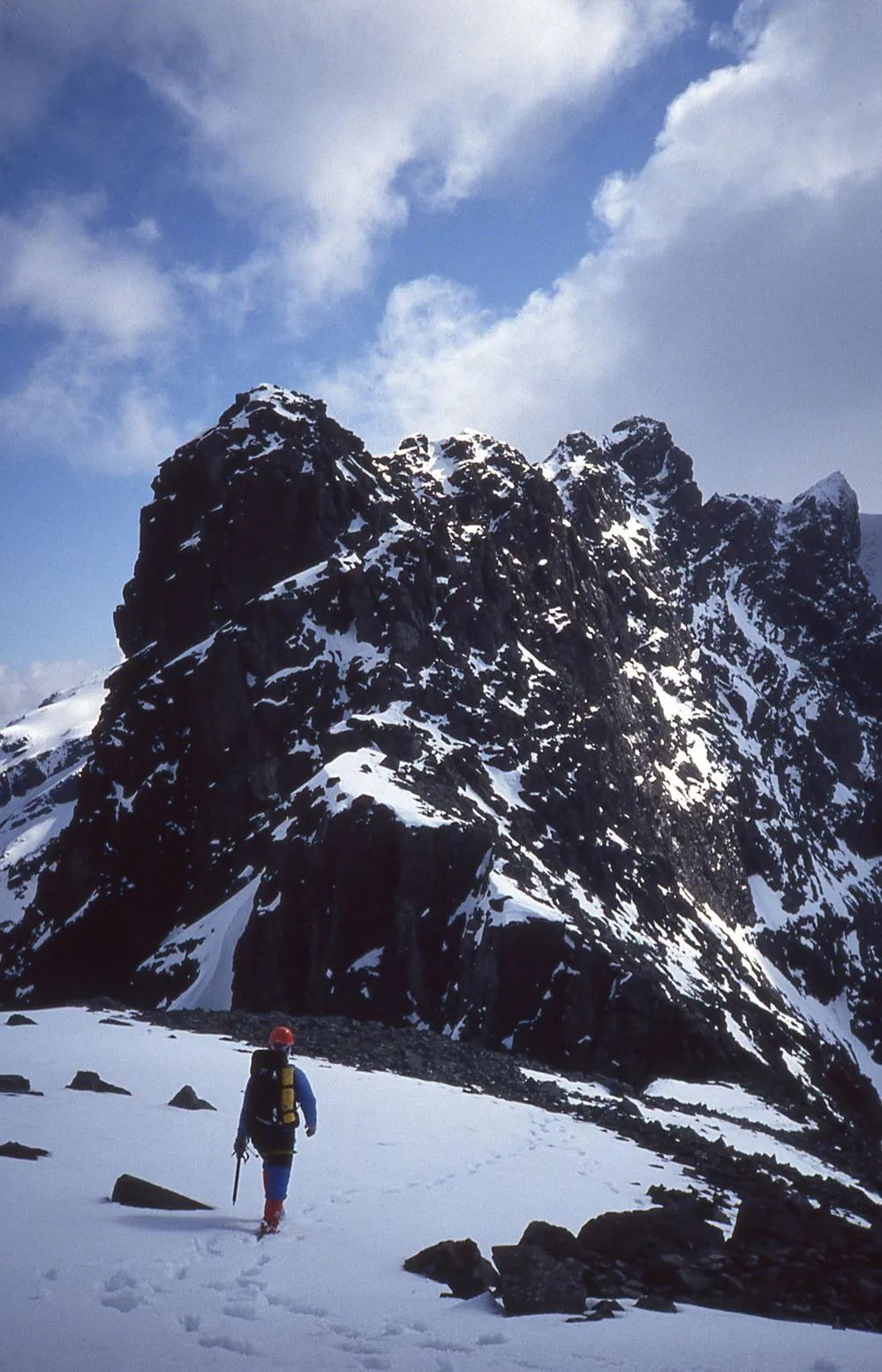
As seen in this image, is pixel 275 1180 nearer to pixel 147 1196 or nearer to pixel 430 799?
pixel 147 1196

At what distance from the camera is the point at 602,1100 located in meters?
26.5

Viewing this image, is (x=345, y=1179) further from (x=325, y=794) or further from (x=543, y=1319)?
(x=325, y=794)

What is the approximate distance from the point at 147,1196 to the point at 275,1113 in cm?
153

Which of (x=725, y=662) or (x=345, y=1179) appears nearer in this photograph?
(x=345, y=1179)

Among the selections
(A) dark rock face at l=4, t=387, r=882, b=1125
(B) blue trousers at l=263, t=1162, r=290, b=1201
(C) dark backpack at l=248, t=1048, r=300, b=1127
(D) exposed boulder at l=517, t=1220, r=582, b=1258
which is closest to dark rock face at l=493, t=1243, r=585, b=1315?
(D) exposed boulder at l=517, t=1220, r=582, b=1258

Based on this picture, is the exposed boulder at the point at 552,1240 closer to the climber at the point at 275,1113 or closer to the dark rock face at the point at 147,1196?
the climber at the point at 275,1113

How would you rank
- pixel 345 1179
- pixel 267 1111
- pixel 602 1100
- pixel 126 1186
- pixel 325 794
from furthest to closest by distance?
pixel 325 794, pixel 602 1100, pixel 345 1179, pixel 267 1111, pixel 126 1186

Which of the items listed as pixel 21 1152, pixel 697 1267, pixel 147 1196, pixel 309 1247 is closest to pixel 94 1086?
pixel 21 1152

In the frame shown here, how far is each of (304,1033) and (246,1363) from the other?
22135 mm

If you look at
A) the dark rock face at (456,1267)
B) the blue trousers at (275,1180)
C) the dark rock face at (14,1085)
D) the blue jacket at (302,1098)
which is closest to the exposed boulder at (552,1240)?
the dark rock face at (456,1267)

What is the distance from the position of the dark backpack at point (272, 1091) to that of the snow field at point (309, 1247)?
1.00m

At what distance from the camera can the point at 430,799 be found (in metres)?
61.0

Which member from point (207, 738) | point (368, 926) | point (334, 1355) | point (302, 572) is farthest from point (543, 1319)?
point (302, 572)

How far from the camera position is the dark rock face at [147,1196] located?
33.1 feet
